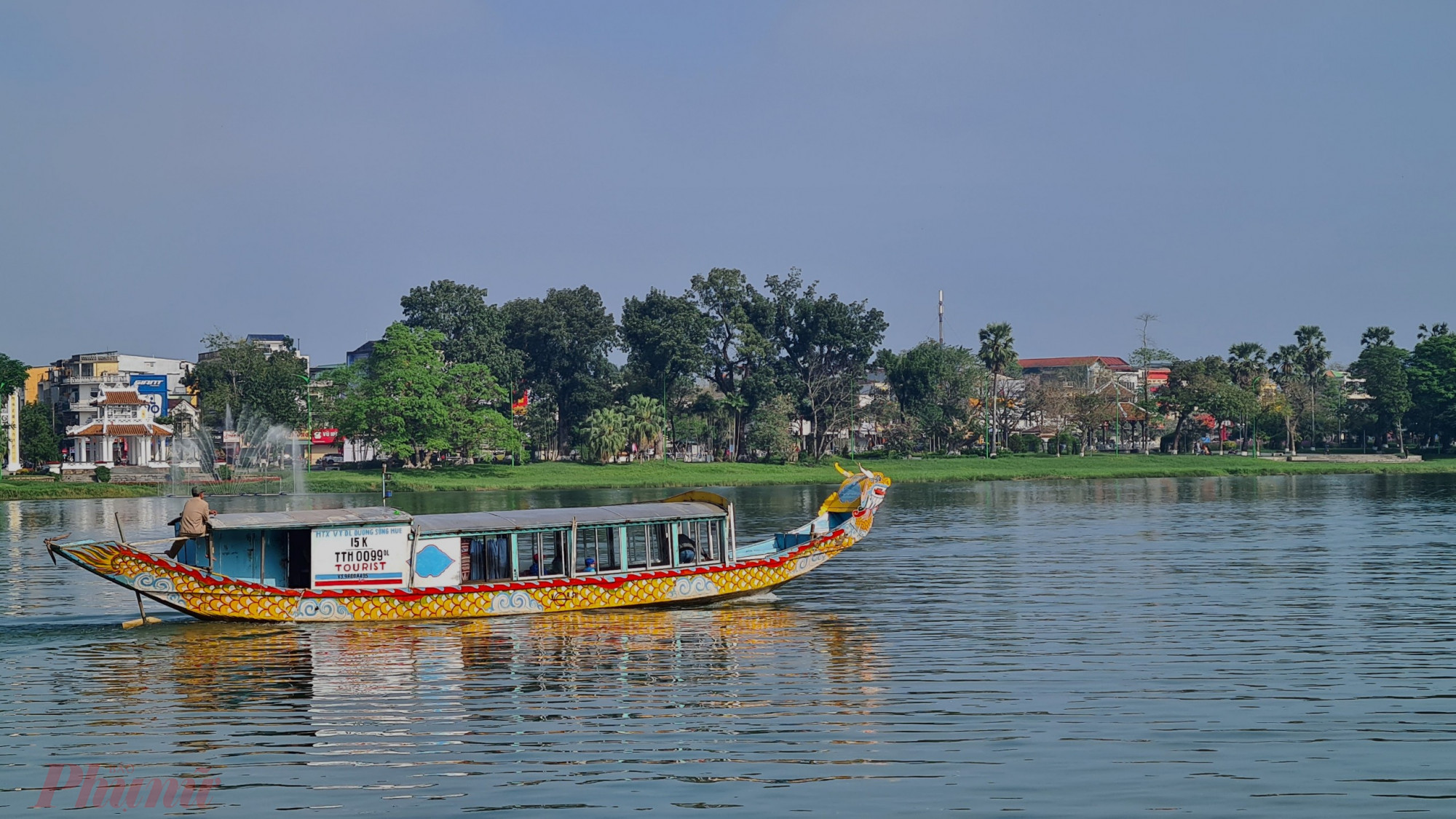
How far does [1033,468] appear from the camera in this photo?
104 meters

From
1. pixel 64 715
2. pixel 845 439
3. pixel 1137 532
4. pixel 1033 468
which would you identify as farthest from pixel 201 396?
pixel 64 715

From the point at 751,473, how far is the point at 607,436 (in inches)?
522

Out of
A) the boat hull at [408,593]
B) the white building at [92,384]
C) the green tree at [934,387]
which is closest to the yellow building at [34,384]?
the white building at [92,384]

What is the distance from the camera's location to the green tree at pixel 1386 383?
397ft

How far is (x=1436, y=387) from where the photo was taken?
120 metres

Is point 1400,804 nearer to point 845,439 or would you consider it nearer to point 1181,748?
point 1181,748

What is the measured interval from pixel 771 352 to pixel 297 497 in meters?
57.7

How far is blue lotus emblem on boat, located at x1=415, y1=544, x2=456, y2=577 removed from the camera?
26953mm

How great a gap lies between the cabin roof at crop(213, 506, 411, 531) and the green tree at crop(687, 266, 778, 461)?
3560 inches

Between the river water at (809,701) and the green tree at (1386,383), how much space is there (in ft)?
316

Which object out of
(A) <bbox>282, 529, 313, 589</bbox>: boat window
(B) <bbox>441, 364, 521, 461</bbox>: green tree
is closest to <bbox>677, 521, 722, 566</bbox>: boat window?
(A) <bbox>282, 529, 313, 589</bbox>: boat window

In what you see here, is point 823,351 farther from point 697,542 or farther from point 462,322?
point 697,542

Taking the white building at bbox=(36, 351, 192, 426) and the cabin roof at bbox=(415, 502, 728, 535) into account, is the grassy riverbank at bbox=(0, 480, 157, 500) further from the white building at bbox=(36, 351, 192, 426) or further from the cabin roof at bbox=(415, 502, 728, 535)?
the cabin roof at bbox=(415, 502, 728, 535)

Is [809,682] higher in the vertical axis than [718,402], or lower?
lower
